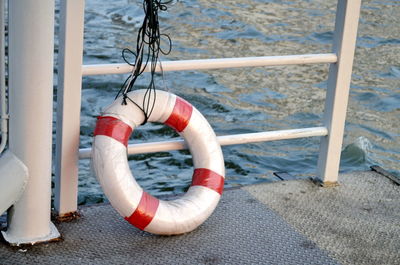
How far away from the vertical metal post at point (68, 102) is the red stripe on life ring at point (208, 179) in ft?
1.33

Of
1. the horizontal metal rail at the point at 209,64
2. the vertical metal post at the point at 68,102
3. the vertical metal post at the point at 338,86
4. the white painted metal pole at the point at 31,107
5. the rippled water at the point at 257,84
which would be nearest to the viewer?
the white painted metal pole at the point at 31,107

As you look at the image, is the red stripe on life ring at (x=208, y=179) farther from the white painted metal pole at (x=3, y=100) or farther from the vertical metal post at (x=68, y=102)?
the white painted metal pole at (x=3, y=100)

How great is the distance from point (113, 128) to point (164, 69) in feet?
0.93

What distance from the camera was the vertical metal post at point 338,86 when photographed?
107 inches

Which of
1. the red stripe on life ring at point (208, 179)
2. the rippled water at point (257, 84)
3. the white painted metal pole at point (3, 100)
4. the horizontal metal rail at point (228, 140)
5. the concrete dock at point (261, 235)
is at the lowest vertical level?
the rippled water at point (257, 84)

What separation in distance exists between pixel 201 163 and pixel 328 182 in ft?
2.13

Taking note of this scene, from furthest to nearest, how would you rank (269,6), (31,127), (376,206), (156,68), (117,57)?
(269,6) < (117,57) < (376,206) < (156,68) < (31,127)

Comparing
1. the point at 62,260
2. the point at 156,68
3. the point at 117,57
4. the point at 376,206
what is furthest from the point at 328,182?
the point at 117,57

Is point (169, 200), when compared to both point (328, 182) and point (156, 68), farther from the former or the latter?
point (328, 182)

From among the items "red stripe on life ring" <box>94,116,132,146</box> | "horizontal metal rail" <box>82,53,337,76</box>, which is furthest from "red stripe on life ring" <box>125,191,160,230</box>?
"horizontal metal rail" <box>82,53,337,76</box>

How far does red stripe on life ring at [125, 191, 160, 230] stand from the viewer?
234 centimetres

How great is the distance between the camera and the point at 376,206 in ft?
9.20

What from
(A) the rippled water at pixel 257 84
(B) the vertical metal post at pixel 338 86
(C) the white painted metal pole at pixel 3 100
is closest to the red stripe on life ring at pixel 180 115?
(C) the white painted metal pole at pixel 3 100

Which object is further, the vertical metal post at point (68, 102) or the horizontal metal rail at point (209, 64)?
the horizontal metal rail at point (209, 64)
